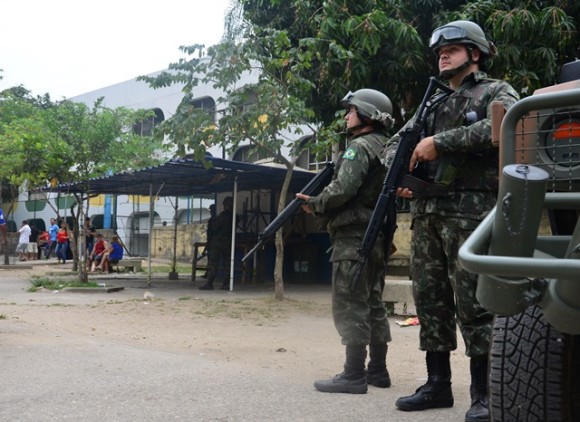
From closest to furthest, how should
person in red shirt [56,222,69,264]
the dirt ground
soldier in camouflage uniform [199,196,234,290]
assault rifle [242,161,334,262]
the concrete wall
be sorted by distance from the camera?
the dirt ground
assault rifle [242,161,334,262]
soldier in camouflage uniform [199,196,234,290]
person in red shirt [56,222,69,264]
the concrete wall

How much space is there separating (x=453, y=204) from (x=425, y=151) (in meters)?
0.28

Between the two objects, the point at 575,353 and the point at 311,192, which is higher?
the point at 311,192

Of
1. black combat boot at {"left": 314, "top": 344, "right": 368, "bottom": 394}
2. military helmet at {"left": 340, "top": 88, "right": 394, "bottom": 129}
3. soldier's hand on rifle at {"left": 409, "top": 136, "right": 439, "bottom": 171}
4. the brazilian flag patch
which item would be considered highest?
military helmet at {"left": 340, "top": 88, "right": 394, "bottom": 129}

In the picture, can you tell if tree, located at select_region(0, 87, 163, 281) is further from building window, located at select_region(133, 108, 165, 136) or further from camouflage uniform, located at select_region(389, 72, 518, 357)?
camouflage uniform, located at select_region(389, 72, 518, 357)

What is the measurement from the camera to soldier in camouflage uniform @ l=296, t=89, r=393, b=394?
3.90 m

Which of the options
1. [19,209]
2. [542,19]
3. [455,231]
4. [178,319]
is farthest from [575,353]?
[19,209]

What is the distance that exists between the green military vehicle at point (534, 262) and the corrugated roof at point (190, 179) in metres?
8.56

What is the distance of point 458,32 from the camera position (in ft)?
10.8

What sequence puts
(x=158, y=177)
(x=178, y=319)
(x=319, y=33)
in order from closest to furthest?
(x=178, y=319) < (x=319, y=33) < (x=158, y=177)

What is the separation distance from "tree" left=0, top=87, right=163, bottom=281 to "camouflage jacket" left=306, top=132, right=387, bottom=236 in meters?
8.38

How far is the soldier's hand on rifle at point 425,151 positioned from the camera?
125 inches

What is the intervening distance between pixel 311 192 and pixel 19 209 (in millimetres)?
33109

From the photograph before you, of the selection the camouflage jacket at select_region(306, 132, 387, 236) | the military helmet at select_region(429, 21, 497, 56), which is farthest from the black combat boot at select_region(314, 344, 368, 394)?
the military helmet at select_region(429, 21, 497, 56)

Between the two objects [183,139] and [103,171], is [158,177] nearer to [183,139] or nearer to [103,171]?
[103,171]
